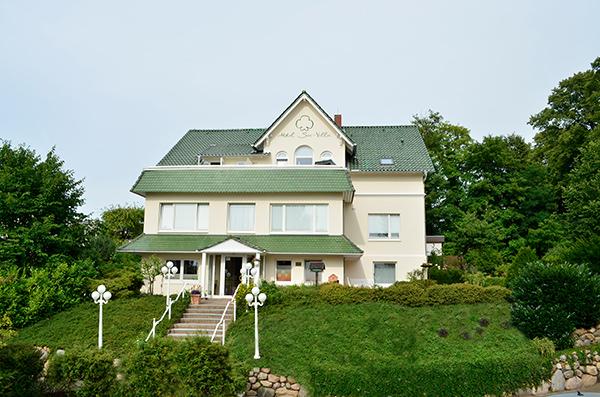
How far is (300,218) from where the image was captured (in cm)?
2506

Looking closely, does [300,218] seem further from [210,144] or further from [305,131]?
[210,144]

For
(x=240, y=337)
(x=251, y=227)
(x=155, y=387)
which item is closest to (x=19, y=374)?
(x=155, y=387)

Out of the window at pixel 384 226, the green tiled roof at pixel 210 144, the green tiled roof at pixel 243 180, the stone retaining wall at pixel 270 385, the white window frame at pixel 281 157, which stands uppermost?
the green tiled roof at pixel 210 144

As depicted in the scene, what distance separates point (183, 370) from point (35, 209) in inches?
566

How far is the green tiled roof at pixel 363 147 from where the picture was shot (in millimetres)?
29203

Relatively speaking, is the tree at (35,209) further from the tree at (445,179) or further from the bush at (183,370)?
the tree at (445,179)

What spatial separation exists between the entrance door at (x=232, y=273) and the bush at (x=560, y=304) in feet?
41.7

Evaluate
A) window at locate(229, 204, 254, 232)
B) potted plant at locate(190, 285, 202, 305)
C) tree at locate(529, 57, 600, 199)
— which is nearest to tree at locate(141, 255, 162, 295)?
potted plant at locate(190, 285, 202, 305)

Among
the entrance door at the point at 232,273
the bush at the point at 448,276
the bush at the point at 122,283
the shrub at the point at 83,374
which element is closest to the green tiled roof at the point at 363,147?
the bush at the point at 448,276

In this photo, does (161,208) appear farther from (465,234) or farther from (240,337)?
(465,234)

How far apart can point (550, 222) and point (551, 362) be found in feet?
81.6

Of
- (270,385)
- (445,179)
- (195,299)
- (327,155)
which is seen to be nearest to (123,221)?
(327,155)

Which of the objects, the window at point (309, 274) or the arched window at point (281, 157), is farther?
the arched window at point (281, 157)

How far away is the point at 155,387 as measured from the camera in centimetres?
1228
